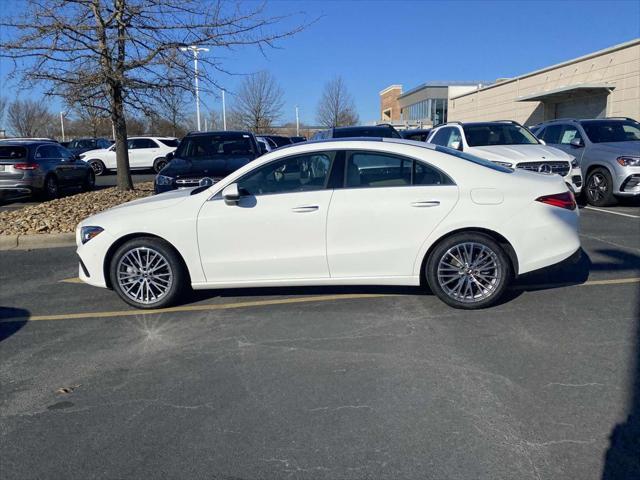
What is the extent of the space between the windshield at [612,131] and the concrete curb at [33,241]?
10639mm

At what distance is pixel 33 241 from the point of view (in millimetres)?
8312

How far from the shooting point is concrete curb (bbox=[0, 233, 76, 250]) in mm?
8289

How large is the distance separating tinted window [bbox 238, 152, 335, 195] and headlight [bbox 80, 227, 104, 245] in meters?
1.49

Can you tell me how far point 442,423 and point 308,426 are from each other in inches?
31.5

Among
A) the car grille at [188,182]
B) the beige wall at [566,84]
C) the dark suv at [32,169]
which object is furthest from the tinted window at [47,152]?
the beige wall at [566,84]

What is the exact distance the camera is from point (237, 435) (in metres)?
3.01

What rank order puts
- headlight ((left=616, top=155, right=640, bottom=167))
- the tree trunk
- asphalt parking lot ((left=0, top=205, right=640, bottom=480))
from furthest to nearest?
the tree trunk < headlight ((left=616, top=155, right=640, bottom=167)) < asphalt parking lot ((left=0, top=205, right=640, bottom=480))

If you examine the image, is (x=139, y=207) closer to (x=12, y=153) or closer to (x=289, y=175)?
(x=289, y=175)

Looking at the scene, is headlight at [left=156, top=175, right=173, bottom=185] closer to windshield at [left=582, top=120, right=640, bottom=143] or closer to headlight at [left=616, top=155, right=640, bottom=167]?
headlight at [left=616, top=155, right=640, bottom=167]

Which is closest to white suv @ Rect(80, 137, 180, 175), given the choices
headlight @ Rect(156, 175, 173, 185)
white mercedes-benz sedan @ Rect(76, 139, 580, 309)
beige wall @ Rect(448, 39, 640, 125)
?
headlight @ Rect(156, 175, 173, 185)

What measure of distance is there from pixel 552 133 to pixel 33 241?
1147 cm

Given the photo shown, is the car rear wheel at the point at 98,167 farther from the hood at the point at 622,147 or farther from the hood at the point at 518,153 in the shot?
the hood at the point at 622,147

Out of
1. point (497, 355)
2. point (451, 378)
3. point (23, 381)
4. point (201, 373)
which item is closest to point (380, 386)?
point (451, 378)

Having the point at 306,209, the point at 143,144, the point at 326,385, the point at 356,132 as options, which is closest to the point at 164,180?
the point at 356,132
